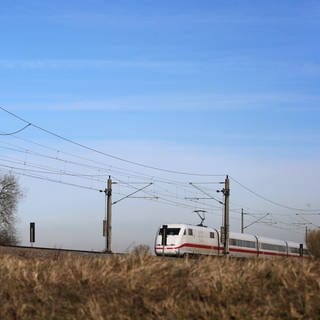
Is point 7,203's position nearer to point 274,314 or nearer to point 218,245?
point 218,245

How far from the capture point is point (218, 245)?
58.8 meters

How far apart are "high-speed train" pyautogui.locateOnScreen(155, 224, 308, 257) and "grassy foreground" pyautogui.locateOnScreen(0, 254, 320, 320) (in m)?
34.5

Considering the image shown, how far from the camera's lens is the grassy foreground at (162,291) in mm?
7844

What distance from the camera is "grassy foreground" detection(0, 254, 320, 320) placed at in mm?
7844

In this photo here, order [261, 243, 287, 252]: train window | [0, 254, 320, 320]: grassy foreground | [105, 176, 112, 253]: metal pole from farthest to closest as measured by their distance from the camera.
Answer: [261, 243, 287, 252]: train window < [105, 176, 112, 253]: metal pole < [0, 254, 320, 320]: grassy foreground

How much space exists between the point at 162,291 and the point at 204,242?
158ft

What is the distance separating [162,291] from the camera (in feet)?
27.5

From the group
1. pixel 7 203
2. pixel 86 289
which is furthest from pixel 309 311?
pixel 7 203

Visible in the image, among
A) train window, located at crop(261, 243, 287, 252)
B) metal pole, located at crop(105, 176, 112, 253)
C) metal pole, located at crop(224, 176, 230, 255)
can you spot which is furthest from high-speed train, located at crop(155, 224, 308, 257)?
metal pole, located at crop(105, 176, 112, 253)

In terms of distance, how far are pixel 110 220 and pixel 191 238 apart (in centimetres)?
707

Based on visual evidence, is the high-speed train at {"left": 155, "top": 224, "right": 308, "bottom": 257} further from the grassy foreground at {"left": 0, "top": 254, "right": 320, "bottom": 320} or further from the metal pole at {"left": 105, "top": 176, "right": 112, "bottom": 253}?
the grassy foreground at {"left": 0, "top": 254, "right": 320, "bottom": 320}

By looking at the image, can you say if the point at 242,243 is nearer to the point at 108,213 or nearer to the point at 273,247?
the point at 273,247

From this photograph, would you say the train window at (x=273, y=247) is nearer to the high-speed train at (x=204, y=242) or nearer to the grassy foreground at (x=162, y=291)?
the high-speed train at (x=204, y=242)

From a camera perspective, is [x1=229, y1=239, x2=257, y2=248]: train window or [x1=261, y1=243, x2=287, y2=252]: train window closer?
[x1=229, y1=239, x2=257, y2=248]: train window
